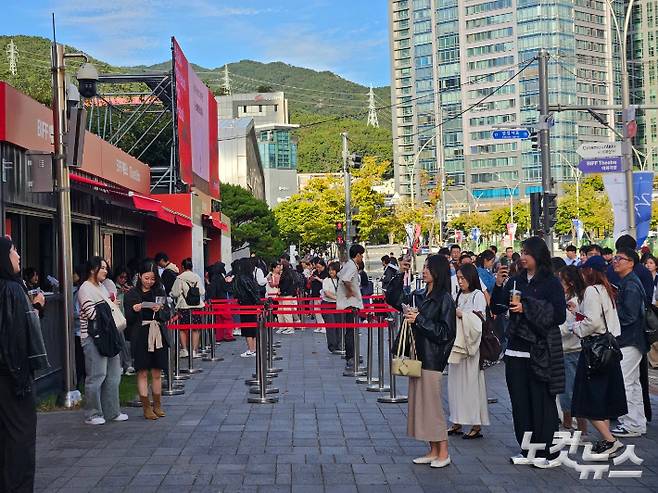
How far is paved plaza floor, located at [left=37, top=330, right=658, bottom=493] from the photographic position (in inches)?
285

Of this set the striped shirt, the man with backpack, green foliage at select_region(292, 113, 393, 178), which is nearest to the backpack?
the man with backpack

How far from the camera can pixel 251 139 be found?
86.4 m

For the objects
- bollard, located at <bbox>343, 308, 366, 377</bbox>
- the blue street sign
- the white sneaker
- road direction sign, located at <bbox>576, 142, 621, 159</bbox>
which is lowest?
the white sneaker

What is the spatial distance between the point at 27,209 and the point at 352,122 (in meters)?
137

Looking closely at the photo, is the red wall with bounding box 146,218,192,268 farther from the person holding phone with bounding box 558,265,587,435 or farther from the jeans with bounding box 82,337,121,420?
the person holding phone with bounding box 558,265,587,435

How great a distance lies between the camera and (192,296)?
1661 centimetres

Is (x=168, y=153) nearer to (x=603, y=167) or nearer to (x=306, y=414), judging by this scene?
(x=603, y=167)

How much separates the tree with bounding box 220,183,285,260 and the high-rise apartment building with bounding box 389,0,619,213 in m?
56.9

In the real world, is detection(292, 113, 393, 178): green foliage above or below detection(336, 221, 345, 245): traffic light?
above

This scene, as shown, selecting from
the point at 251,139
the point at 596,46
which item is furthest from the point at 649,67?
the point at 251,139

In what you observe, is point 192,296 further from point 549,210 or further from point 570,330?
point 570,330

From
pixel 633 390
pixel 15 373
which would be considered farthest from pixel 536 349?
pixel 15 373

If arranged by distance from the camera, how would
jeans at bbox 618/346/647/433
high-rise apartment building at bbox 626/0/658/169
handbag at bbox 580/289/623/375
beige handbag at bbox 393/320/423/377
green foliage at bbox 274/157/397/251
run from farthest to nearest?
1. high-rise apartment building at bbox 626/0/658/169
2. green foliage at bbox 274/157/397/251
3. jeans at bbox 618/346/647/433
4. handbag at bbox 580/289/623/375
5. beige handbag at bbox 393/320/423/377

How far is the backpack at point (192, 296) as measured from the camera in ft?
54.3
